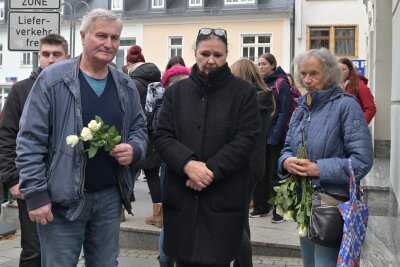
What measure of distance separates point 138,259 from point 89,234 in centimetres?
260

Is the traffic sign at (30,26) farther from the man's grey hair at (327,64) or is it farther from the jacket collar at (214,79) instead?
the man's grey hair at (327,64)

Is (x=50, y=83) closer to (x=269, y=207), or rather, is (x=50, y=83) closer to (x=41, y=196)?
(x=41, y=196)

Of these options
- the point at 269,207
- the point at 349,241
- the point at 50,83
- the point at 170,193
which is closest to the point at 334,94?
the point at 349,241

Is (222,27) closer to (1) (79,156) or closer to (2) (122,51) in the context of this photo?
(2) (122,51)

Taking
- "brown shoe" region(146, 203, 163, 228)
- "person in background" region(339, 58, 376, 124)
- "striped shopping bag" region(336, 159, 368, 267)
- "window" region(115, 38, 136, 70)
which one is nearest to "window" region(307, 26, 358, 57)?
"window" region(115, 38, 136, 70)

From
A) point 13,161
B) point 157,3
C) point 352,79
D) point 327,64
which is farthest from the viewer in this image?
point 157,3

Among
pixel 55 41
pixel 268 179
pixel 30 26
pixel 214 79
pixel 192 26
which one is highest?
pixel 192 26

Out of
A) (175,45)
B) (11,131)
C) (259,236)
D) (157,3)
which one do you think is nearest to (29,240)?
(11,131)

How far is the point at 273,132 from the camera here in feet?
21.1

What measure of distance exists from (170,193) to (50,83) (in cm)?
99

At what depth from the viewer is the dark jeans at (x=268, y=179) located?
6.57m

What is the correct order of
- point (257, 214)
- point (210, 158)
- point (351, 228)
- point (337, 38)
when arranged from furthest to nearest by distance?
point (337, 38)
point (257, 214)
point (210, 158)
point (351, 228)

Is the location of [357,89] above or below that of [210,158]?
above

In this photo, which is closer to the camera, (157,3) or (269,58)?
(269,58)
